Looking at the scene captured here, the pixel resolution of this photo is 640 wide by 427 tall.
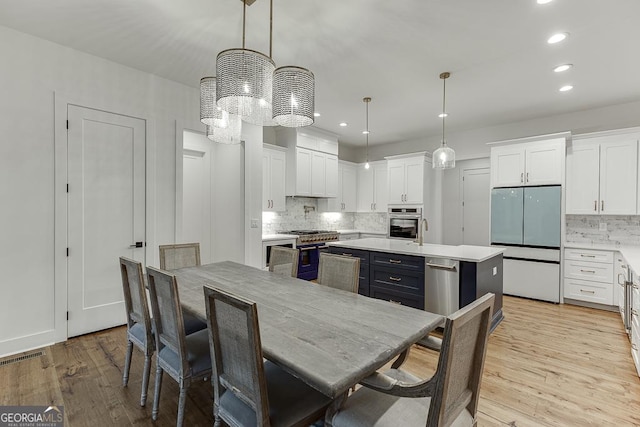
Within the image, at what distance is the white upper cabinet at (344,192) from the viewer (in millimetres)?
6609

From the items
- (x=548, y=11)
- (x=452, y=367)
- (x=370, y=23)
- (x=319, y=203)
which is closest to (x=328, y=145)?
(x=319, y=203)

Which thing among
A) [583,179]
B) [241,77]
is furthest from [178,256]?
[583,179]

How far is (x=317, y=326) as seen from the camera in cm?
149

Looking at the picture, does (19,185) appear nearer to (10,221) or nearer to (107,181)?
(10,221)

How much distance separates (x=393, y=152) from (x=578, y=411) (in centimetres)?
561

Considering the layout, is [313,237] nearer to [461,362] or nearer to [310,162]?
[310,162]

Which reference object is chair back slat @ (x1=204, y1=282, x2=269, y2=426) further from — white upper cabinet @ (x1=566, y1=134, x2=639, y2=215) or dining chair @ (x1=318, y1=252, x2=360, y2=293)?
white upper cabinet @ (x1=566, y1=134, x2=639, y2=215)

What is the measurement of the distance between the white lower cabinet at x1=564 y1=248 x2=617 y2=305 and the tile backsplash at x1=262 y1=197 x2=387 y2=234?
3445 mm

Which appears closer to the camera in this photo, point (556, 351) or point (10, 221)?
point (10, 221)

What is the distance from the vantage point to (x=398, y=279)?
3.51 m

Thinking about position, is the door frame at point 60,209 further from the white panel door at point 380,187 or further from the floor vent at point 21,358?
the white panel door at point 380,187

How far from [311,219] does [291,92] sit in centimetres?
477

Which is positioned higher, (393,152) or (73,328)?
(393,152)

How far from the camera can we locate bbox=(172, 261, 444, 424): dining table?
1115 millimetres
